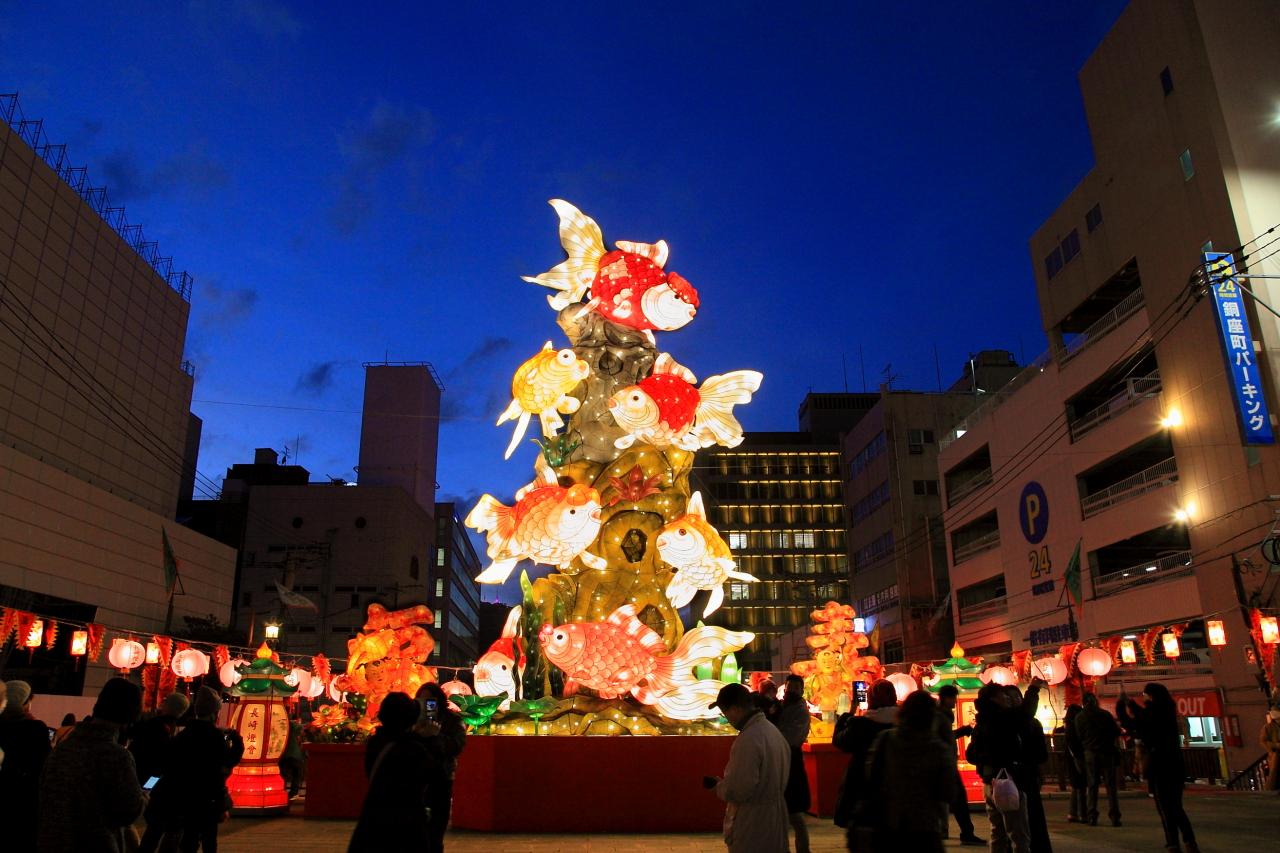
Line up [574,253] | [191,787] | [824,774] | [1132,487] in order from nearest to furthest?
[191,787] < [824,774] < [574,253] < [1132,487]

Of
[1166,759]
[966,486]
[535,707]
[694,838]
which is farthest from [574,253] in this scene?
[966,486]

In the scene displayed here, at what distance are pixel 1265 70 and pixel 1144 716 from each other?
19844 mm

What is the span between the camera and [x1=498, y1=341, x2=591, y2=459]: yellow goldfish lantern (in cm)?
1141

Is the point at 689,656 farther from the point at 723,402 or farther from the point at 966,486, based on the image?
the point at 966,486

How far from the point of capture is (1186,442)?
21766 mm

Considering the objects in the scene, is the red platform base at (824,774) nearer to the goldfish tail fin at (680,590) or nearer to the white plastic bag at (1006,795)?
the goldfish tail fin at (680,590)

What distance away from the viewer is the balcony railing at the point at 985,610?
3127 cm

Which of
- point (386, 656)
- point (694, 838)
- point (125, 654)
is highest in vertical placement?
point (125, 654)

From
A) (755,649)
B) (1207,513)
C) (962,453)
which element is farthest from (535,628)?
(755,649)

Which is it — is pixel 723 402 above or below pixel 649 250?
below

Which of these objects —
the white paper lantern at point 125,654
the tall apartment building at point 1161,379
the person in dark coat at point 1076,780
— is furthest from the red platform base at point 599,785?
the tall apartment building at point 1161,379

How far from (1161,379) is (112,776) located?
81.1 feet

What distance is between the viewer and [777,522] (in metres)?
67.9

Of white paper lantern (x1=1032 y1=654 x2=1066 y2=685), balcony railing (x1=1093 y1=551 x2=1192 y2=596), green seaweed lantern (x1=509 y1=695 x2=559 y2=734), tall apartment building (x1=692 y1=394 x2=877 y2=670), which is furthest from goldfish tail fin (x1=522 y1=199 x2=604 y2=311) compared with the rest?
tall apartment building (x1=692 y1=394 x2=877 y2=670)
